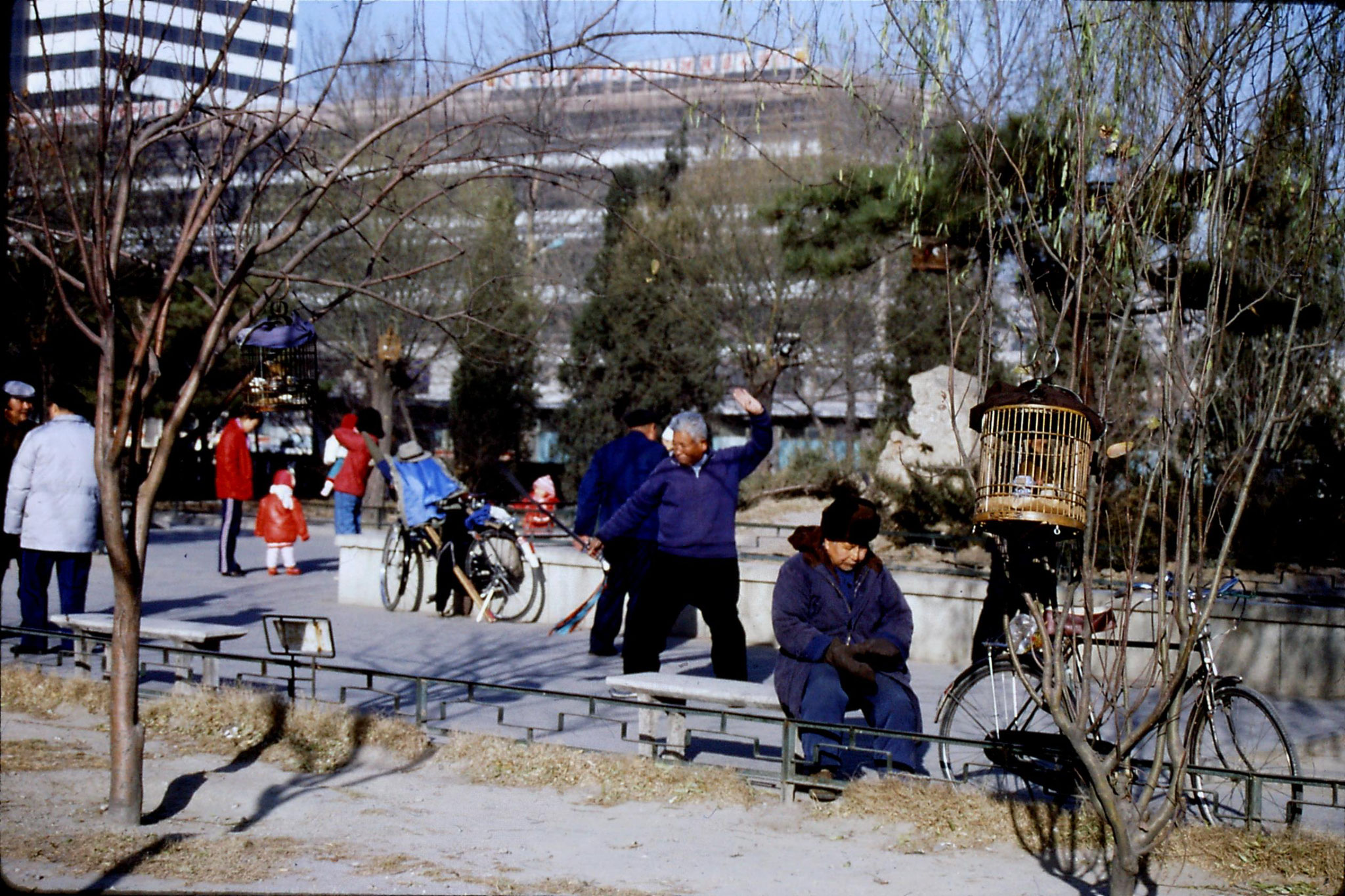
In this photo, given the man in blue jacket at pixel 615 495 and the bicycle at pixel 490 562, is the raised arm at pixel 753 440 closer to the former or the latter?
the man in blue jacket at pixel 615 495

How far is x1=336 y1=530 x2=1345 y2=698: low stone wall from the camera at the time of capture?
8.75 meters

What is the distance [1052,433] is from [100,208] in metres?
3.47

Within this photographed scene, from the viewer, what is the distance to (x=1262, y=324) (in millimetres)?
9820

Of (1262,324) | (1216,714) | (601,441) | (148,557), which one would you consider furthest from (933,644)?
(601,441)

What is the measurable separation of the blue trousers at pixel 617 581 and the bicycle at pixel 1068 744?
3243mm

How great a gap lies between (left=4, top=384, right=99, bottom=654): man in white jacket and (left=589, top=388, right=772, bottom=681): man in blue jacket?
383cm

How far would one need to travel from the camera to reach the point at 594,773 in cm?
622

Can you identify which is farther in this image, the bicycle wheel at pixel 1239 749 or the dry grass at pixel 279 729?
the dry grass at pixel 279 729

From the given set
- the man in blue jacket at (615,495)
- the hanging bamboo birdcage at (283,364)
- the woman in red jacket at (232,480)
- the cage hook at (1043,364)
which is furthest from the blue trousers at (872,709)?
the woman in red jacket at (232,480)

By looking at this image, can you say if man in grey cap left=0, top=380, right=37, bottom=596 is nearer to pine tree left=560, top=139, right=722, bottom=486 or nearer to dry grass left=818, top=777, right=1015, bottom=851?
dry grass left=818, top=777, right=1015, bottom=851

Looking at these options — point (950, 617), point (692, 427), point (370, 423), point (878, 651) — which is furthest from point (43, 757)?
point (370, 423)

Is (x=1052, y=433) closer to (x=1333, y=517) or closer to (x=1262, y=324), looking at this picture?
(x=1262, y=324)

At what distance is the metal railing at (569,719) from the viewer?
575 centimetres

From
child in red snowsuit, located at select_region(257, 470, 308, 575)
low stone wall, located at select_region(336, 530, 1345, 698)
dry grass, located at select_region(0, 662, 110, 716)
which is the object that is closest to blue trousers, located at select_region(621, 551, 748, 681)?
low stone wall, located at select_region(336, 530, 1345, 698)
